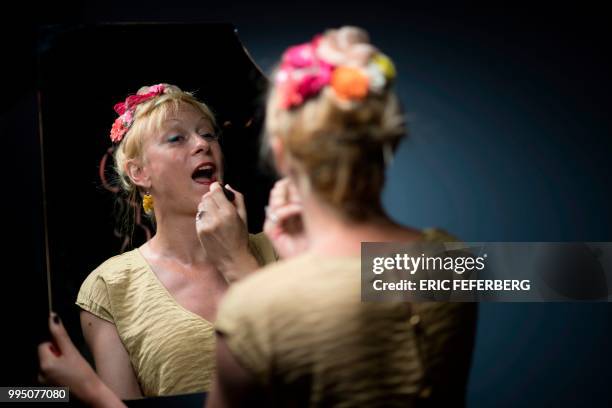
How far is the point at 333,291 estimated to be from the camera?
108 centimetres

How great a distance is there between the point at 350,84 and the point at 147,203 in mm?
911

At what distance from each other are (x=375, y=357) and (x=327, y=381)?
0.09m

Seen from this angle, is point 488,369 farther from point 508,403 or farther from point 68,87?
point 68,87

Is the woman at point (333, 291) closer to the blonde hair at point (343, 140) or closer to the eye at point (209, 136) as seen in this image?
the blonde hair at point (343, 140)

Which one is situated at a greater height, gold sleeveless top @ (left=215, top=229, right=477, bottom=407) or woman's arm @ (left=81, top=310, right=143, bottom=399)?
woman's arm @ (left=81, top=310, right=143, bottom=399)

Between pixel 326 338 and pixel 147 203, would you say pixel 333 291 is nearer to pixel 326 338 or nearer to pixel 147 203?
pixel 326 338

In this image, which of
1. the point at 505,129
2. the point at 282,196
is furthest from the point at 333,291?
the point at 505,129

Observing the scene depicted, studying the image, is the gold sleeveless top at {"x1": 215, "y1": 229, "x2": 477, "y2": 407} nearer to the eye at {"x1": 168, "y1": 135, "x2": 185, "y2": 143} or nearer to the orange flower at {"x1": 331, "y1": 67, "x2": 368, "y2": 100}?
the orange flower at {"x1": 331, "y1": 67, "x2": 368, "y2": 100}

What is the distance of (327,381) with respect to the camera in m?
1.10

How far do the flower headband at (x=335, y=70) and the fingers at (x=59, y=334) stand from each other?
969mm

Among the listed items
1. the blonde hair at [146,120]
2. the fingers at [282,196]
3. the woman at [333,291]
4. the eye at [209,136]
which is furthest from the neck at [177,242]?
the woman at [333,291]

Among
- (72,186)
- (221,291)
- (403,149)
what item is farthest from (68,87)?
(403,149)

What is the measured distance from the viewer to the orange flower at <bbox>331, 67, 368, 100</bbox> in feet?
3.60

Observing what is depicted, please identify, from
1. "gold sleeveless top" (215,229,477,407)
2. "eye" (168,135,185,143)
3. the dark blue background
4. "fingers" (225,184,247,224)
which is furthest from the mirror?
"gold sleeveless top" (215,229,477,407)
